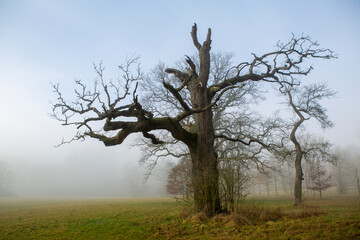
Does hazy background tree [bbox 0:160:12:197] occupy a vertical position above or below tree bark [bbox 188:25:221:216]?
below

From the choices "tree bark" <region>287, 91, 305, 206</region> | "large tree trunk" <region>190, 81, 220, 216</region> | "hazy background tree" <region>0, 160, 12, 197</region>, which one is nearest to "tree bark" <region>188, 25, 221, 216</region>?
"large tree trunk" <region>190, 81, 220, 216</region>

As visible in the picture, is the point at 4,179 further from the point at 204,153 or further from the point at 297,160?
the point at 297,160

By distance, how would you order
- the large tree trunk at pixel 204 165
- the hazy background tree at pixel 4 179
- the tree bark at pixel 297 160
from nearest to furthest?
the large tree trunk at pixel 204 165, the tree bark at pixel 297 160, the hazy background tree at pixel 4 179

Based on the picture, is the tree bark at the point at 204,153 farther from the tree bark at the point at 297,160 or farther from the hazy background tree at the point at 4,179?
the hazy background tree at the point at 4,179

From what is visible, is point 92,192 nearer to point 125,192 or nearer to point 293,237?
point 125,192

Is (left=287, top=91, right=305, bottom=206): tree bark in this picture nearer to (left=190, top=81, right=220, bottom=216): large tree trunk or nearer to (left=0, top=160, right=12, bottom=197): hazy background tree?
(left=190, top=81, right=220, bottom=216): large tree trunk

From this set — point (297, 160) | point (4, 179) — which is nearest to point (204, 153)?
point (297, 160)

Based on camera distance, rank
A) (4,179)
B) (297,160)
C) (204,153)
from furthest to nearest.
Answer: (4,179) < (297,160) < (204,153)

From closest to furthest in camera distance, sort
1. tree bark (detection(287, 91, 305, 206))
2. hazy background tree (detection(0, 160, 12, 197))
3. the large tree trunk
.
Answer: the large tree trunk < tree bark (detection(287, 91, 305, 206)) < hazy background tree (detection(0, 160, 12, 197))

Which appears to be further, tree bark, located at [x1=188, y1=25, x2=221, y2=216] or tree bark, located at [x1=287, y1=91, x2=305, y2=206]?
tree bark, located at [x1=287, y1=91, x2=305, y2=206]

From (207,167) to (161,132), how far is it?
10556 millimetres

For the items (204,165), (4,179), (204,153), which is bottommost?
(4,179)

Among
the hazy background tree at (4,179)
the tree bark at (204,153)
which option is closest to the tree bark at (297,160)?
the tree bark at (204,153)

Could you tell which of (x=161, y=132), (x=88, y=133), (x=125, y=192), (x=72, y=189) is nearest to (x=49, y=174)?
(x=72, y=189)
